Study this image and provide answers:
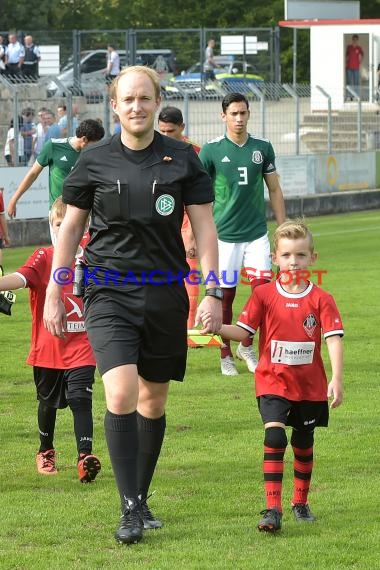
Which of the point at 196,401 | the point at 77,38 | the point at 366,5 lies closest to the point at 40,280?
the point at 196,401

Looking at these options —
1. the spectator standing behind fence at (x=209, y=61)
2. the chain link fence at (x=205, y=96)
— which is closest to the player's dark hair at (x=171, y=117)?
the chain link fence at (x=205, y=96)

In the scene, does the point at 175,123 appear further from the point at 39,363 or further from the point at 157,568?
the point at 157,568

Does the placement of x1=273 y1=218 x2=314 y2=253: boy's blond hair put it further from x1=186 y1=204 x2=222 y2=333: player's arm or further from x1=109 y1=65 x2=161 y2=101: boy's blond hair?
x1=109 y1=65 x2=161 y2=101: boy's blond hair

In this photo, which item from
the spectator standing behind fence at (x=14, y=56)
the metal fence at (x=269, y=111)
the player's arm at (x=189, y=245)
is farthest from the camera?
the spectator standing behind fence at (x=14, y=56)

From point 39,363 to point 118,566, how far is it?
2.02 metres

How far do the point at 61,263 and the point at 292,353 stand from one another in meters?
1.14

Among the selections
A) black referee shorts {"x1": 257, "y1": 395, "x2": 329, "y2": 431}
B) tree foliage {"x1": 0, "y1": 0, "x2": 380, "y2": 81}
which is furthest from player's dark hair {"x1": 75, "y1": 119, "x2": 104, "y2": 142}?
tree foliage {"x1": 0, "y1": 0, "x2": 380, "y2": 81}

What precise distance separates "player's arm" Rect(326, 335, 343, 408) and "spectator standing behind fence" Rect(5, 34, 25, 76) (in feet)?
94.4

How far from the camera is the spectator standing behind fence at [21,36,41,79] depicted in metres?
34.0

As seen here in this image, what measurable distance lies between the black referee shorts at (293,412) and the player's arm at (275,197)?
4.35m

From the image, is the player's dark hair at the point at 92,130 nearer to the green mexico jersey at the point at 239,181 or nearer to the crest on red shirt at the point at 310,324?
the green mexico jersey at the point at 239,181

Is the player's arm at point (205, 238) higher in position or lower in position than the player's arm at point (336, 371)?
higher

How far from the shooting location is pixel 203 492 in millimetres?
7059

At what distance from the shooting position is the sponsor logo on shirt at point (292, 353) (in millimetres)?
6312
